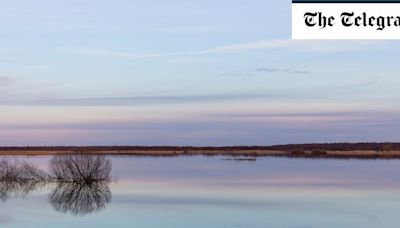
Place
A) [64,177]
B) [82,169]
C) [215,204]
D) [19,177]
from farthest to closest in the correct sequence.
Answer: [19,177], [64,177], [82,169], [215,204]

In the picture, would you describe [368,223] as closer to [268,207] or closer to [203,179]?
[268,207]

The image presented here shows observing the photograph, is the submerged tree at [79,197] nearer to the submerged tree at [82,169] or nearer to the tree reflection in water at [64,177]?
the tree reflection in water at [64,177]

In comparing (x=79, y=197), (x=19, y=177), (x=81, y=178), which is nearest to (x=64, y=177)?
(x=81, y=178)

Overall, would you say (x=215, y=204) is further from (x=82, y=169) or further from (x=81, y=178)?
(x=82, y=169)

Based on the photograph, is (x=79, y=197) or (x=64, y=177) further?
(x=64, y=177)

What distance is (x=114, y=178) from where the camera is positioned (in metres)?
26.5

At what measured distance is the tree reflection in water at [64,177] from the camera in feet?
71.3

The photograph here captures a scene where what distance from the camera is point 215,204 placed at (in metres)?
18.4

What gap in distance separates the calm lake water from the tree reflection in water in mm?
249

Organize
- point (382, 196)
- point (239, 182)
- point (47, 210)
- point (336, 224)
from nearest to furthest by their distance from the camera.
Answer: point (336, 224), point (47, 210), point (382, 196), point (239, 182)

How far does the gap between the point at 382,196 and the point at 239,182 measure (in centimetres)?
632

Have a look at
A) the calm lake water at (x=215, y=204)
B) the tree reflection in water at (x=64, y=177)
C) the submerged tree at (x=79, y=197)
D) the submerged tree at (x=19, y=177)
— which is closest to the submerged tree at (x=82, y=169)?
the tree reflection in water at (x=64, y=177)

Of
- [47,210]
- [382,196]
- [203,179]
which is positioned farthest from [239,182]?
[47,210]

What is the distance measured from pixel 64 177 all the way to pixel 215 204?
26.6 feet
